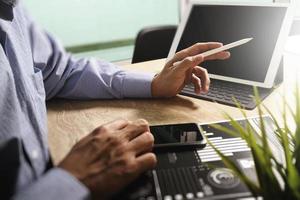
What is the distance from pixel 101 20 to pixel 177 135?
5.50 feet

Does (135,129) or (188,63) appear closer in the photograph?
(135,129)

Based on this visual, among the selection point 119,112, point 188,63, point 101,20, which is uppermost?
point 188,63

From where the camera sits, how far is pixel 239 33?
3.48ft

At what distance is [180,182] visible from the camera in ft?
2.01

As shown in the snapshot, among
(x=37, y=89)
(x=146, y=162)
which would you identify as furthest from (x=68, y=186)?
(x=37, y=89)

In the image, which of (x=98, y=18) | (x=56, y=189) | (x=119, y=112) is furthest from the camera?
(x=98, y=18)

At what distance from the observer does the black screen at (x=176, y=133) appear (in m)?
0.74

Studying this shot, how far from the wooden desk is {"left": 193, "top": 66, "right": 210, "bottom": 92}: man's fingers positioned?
0.05 m

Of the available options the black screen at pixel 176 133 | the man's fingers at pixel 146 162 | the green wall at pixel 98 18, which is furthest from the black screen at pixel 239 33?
the green wall at pixel 98 18

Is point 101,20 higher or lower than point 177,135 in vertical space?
lower

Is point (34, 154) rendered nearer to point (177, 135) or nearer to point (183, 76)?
point (177, 135)

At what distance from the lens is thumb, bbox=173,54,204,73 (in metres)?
0.96

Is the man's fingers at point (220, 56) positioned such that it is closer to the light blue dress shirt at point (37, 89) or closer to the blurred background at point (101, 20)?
the light blue dress shirt at point (37, 89)

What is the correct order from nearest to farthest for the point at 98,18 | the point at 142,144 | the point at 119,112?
the point at 142,144, the point at 119,112, the point at 98,18
